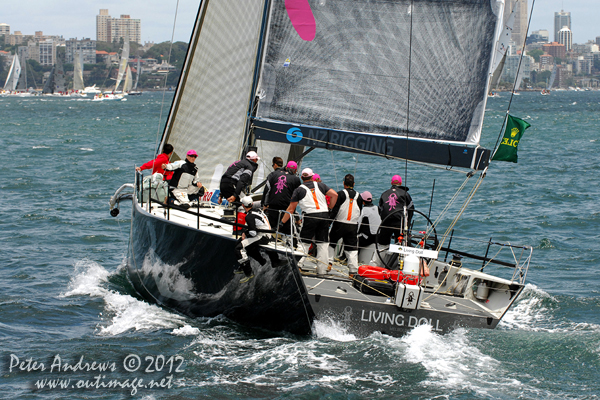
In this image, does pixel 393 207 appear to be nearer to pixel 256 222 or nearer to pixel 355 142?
pixel 355 142

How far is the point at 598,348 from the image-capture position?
955 cm

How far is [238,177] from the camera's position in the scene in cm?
1134

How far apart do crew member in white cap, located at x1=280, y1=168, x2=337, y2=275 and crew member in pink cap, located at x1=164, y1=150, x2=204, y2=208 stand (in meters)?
2.49

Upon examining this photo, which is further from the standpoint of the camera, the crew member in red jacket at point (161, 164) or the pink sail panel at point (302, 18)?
the crew member in red jacket at point (161, 164)

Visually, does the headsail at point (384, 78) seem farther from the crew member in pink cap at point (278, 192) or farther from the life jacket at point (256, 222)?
the life jacket at point (256, 222)

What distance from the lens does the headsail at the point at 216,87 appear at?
1266 cm

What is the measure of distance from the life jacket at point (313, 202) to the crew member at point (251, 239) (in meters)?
0.59

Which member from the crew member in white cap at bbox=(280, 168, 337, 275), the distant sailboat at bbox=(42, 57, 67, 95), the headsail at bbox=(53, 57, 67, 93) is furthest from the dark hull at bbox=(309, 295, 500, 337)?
the headsail at bbox=(53, 57, 67, 93)

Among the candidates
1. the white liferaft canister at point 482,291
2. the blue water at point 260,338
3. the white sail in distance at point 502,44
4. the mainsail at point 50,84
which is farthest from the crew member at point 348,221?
the mainsail at point 50,84

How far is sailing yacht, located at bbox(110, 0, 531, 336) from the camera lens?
9.65 meters

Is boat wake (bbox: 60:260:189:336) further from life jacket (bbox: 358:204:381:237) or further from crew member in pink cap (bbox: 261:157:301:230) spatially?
life jacket (bbox: 358:204:381:237)

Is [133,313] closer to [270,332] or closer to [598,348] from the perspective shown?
[270,332]

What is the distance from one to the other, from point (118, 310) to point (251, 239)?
10.7ft

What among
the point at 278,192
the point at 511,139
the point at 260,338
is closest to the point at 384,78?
the point at 511,139
